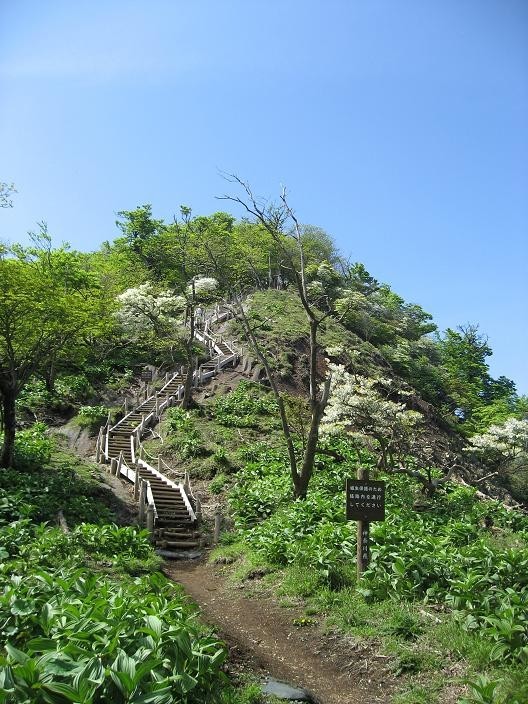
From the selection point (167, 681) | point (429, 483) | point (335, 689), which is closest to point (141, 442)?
point (429, 483)

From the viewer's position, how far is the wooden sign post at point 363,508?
8.70 meters

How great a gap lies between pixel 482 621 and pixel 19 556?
22.7 ft

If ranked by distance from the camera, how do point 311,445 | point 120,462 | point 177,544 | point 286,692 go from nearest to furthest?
point 286,692 < point 311,445 < point 177,544 < point 120,462

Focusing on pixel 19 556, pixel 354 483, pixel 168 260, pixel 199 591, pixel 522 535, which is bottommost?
pixel 199 591

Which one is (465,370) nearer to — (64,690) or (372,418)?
(372,418)

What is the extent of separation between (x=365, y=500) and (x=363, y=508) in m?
0.16

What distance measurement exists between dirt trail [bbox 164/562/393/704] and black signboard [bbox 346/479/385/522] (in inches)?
76.3

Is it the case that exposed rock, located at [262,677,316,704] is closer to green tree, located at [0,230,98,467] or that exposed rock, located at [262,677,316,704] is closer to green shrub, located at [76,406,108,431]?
green tree, located at [0,230,98,467]

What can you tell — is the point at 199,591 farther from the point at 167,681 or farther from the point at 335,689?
the point at 167,681

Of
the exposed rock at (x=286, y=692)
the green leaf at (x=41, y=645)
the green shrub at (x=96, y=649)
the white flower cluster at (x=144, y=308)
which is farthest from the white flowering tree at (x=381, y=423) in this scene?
the green leaf at (x=41, y=645)

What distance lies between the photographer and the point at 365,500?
8.95 meters

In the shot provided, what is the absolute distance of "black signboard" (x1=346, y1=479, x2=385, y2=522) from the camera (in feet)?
29.0

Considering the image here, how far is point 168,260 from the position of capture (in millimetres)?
44781

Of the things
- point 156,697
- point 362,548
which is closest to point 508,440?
point 362,548
